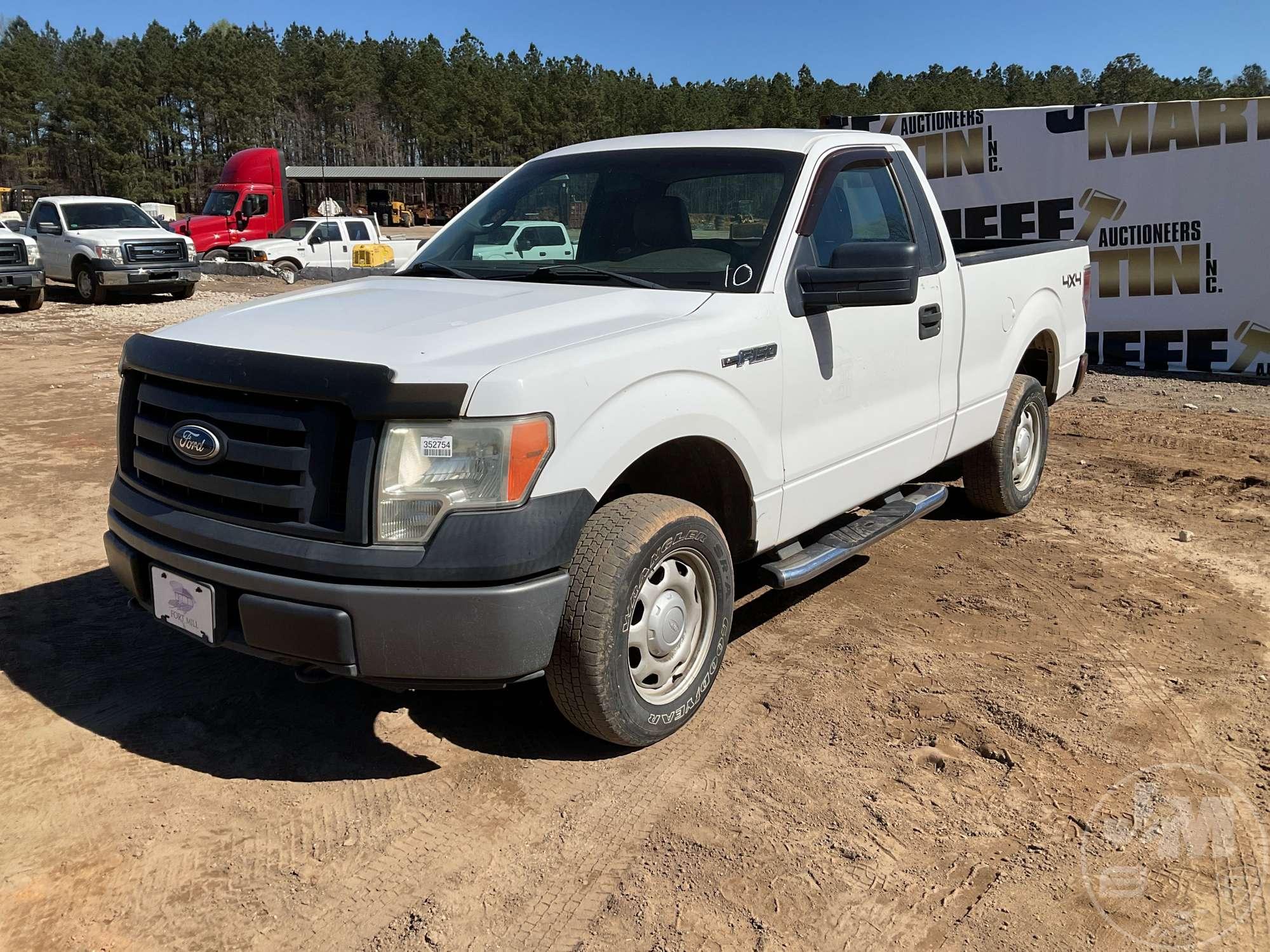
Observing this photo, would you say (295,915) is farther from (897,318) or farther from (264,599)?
(897,318)

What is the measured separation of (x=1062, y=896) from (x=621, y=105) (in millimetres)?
107746

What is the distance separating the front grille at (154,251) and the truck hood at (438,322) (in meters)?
16.9

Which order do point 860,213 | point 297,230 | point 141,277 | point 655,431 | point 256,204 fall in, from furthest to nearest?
1. point 256,204
2. point 297,230
3. point 141,277
4. point 860,213
5. point 655,431

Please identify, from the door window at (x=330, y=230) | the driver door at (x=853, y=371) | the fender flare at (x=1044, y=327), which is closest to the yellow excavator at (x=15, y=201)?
the door window at (x=330, y=230)

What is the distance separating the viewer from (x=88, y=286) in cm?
1928

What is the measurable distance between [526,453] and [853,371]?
177cm

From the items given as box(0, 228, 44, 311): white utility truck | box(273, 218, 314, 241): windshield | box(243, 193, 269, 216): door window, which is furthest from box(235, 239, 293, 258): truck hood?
→ box(0, 228, 44, 311): white utility truck

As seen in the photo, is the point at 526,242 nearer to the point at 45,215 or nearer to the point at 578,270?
the point at 578,270

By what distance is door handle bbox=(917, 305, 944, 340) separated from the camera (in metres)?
4.57

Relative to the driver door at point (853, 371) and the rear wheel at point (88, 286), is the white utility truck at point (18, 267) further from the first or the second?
the driver door at point (853, 371)

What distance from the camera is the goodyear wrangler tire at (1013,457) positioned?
5.68 meters

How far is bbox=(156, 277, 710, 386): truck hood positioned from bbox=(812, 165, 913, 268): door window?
74 cm

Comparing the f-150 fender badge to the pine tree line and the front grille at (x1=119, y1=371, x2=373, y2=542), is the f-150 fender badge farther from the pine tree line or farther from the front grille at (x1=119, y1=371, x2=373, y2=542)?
the pine tree line

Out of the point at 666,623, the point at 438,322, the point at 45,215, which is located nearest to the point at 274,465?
the point at 438,322
